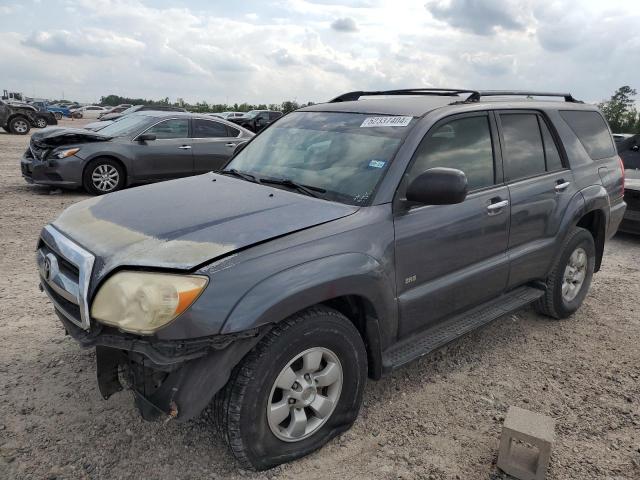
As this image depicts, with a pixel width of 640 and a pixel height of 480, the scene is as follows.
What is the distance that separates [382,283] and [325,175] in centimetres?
78

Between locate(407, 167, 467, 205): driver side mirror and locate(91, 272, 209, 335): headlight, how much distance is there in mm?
1235

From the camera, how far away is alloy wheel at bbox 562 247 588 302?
4337 mm

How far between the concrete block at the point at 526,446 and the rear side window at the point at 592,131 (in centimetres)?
272

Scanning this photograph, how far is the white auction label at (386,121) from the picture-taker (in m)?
3.11

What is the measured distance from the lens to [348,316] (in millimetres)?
2789

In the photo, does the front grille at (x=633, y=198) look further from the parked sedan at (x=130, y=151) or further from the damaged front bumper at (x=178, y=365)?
the damaged front bumper at (x=178, y=365)

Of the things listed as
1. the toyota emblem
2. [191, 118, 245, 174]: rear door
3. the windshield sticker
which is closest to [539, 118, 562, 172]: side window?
the windshield sticker

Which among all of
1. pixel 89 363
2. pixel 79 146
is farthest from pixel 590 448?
pixel 79 146

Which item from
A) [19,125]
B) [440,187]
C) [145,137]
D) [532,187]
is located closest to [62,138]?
[145,137]

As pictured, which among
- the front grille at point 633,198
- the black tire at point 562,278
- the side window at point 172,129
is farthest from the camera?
the side window at point 172,129

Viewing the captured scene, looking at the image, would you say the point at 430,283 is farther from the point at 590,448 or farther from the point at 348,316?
the point at 590,448

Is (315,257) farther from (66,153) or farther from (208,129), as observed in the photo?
(208,129)

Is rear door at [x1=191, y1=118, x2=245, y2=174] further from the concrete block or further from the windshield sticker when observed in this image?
the concrete block

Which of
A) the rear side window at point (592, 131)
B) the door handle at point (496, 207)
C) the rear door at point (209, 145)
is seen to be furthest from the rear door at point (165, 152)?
the door handle at point (496, 207)
